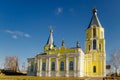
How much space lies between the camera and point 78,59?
139 feet

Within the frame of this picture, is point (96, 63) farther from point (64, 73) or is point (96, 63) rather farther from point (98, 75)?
point (64, 73)

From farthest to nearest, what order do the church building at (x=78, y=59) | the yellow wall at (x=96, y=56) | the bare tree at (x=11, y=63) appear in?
the bare tree at (x=11, y=63)
the yellow wall at (x=96, y=56)
the church building at (x=78, y=59)

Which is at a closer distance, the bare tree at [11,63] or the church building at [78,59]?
the church building at [78,59]

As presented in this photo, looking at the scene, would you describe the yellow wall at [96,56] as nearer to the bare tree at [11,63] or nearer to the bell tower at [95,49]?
the bell tower at [95,49]

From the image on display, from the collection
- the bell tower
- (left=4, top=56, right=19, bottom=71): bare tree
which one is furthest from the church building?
(left=4, top=56, right=19, bottom=71): bare tree

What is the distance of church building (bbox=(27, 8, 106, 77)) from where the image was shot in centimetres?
4300

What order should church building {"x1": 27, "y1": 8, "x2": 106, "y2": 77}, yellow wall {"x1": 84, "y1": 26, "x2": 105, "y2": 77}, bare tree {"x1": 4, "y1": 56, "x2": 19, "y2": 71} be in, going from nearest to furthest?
church building {"x1": 27, "y1": 8, "x2": 106, "y2": 77}
yellow wall {"x1": 84, "y1": 26, "x2": 105, "y2": 77}
bare tree {"x1": 4, "y1": 56, "x2": 19, "y2": 71}

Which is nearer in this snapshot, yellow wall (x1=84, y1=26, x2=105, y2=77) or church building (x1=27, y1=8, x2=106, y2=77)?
church building (x1=27, y1=8, x2=106, y2=77)

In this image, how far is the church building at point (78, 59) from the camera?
43.0 meters

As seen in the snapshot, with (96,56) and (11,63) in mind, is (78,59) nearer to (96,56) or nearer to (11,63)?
(96,56)

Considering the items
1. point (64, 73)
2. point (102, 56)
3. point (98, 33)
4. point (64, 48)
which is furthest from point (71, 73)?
point (98, 33)

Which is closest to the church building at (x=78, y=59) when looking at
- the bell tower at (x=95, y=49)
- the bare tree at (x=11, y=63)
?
the bell tower at (x=95, y=49)

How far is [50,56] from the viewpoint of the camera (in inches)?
A: 1788

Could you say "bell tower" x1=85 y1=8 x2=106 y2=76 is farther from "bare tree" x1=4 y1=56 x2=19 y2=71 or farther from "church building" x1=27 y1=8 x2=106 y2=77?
"bare tree" x1=4 y1=56 x2=19 y2=71
